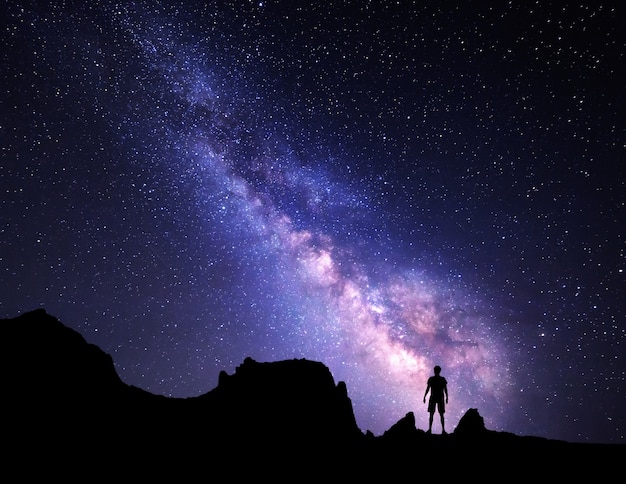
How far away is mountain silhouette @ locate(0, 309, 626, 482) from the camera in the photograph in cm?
973

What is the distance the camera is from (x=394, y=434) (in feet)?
40.5

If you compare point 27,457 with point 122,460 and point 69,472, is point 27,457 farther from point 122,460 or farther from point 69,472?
point 122,460

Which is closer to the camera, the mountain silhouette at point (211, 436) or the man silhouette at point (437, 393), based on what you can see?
the mountain silhouette at point (211, 436)

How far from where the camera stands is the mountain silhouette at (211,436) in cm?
973

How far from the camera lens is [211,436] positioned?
12.2 metres

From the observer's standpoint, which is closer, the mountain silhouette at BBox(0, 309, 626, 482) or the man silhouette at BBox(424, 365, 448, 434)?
the mountain silhouette at BBox(0, 309, 626, 482)

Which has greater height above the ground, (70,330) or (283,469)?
(70,330)

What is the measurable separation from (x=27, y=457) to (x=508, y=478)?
12896 millimetres

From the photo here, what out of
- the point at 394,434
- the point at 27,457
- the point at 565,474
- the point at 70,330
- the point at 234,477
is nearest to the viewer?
the point at 565,474

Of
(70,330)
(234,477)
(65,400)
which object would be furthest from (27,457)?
(234,477)

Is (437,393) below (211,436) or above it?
above

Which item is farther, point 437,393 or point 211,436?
point 437,393

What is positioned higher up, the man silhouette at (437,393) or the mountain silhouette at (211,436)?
the man silhouette at (437,393)

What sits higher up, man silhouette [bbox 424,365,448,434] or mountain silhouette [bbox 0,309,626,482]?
man silhouette [bbox 424,365,448,434]
